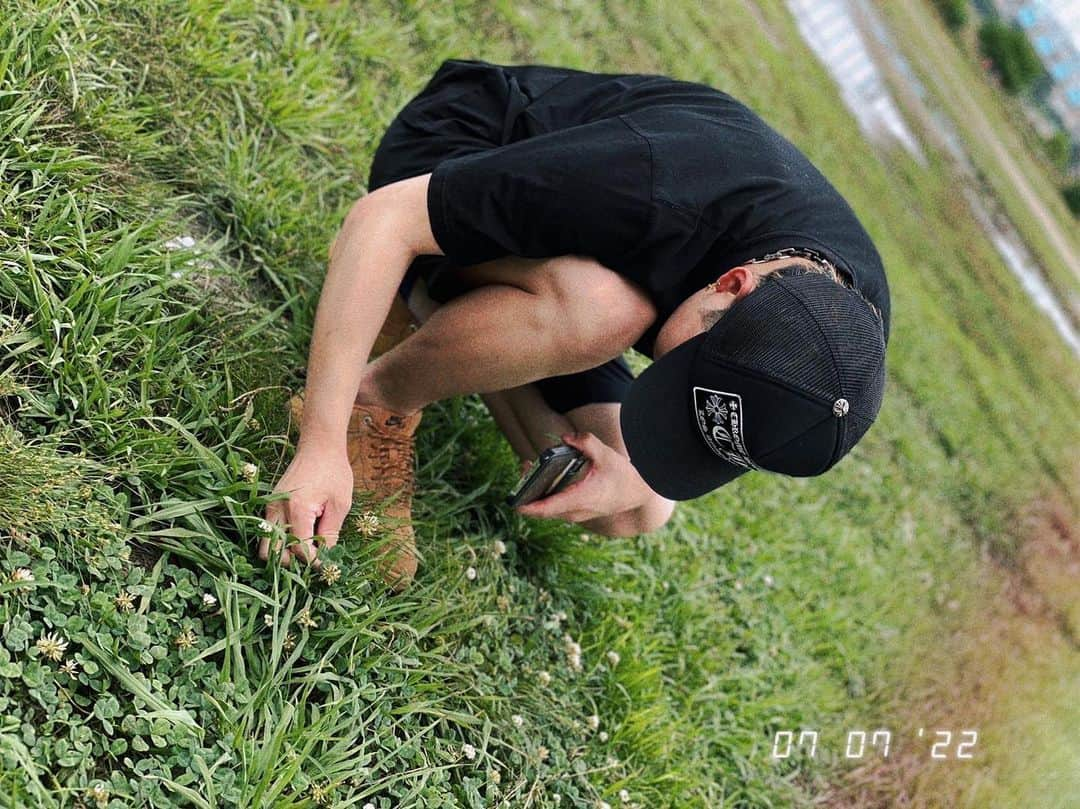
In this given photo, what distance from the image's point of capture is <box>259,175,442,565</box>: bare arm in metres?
1.80

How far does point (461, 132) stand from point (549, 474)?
2.50ft

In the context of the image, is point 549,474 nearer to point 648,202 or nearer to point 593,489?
point 593,489

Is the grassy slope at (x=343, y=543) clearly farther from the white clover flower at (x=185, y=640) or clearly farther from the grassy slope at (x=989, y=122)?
the grassy slope at (x=989, y=122)

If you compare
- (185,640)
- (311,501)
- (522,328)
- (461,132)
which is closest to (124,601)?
(185,640)

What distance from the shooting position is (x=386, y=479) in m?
2.18

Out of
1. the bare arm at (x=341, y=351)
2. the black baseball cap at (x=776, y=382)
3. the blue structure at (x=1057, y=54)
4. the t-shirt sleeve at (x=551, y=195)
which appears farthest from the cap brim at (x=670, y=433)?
the blue structure at (x=1057, y=54)

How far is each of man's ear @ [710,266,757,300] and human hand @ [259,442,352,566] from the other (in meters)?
0.73

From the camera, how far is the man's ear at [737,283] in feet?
5.91

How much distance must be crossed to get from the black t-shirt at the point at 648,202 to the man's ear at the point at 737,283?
0.07 meters

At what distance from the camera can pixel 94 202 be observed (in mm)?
2084

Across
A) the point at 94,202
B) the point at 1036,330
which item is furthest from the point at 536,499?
the point at 1036,330

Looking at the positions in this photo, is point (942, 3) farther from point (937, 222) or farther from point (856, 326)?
point (856, 326)

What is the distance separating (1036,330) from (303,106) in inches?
437

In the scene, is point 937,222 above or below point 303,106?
below
